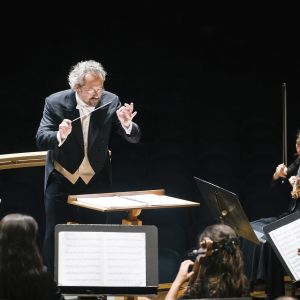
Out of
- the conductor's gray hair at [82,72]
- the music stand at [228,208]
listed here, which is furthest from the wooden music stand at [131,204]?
the conductor's gray hair at [82,72]

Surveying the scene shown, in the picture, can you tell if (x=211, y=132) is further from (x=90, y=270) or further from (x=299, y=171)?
(x=90, y=270)

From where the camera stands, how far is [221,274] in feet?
10.3

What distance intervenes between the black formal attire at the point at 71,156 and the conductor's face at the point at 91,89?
79 mm

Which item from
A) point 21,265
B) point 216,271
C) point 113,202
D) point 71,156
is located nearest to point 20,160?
point 71,156

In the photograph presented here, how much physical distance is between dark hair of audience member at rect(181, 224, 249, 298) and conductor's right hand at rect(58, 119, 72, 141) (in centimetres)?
121

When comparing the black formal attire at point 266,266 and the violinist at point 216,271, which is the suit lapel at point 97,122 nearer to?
the black formal attire at point 266,266

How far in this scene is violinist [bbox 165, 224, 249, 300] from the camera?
311 cm

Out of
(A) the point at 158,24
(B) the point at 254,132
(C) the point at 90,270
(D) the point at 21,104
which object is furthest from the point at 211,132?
(C) the point at 90,270

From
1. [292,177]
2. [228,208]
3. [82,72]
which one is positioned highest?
[82,72]

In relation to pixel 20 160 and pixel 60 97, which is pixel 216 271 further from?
pixel 20 160

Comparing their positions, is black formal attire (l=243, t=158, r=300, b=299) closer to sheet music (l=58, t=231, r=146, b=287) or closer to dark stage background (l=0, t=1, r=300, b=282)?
dark stage background (l=0, t=1, r=300, b=282)

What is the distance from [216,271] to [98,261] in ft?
1.87

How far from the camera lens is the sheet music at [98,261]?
3.42m

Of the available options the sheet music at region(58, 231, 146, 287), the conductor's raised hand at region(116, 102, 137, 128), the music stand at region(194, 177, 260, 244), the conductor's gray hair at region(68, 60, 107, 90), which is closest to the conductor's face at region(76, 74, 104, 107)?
the conductor's gray hair at region(68, 60, 107, 90)
